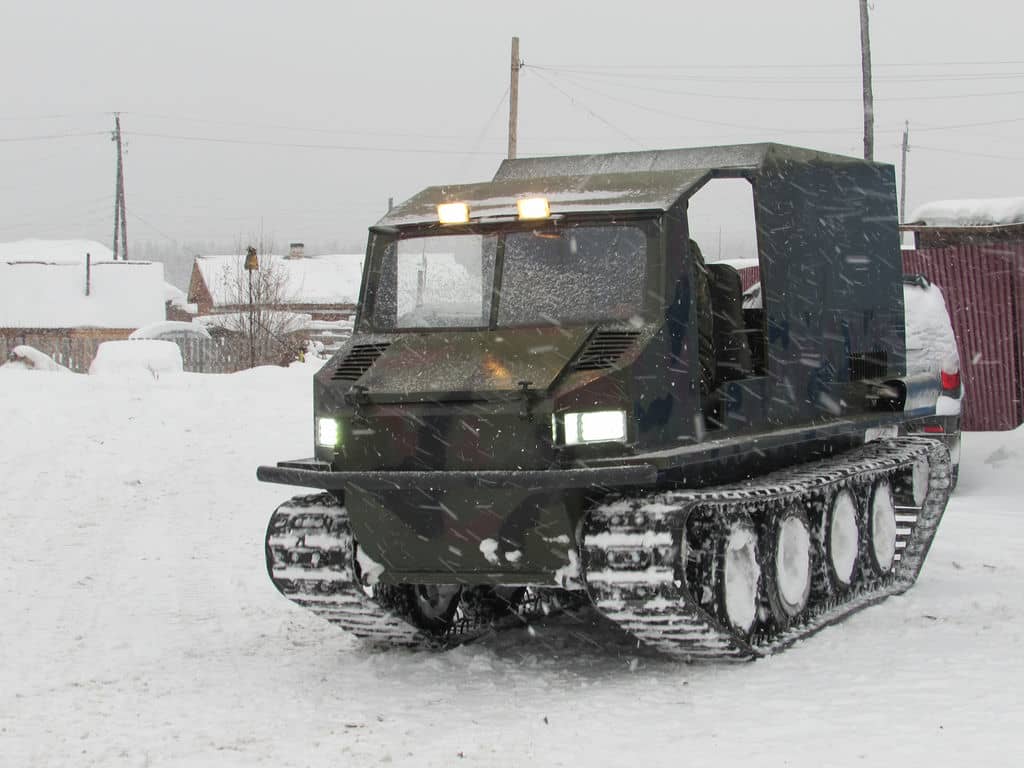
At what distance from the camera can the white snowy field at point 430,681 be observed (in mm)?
6512

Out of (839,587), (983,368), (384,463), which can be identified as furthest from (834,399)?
(983,368)

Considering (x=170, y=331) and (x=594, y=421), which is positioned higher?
(x=170, y=331)

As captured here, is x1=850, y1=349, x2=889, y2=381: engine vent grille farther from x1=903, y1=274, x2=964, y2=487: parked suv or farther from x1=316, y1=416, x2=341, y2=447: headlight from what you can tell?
x1=316, y1=416, x2=341, y2=447: headlight

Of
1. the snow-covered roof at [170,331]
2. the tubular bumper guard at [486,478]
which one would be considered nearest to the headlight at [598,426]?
the tubular bumper guard at [486,478]

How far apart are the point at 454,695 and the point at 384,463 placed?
1.25 m

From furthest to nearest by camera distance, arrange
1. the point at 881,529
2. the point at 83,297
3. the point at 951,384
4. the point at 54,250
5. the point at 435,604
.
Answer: the point at 54,250, the point at 83,297, the point at 951,384, the point at 881,529, the point at 435,604

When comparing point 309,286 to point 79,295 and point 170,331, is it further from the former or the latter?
point 170,331

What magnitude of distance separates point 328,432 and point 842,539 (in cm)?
372

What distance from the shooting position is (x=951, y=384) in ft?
47.1

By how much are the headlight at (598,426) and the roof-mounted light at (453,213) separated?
1.67 metres

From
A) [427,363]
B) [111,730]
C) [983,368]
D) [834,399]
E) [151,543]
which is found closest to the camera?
[111,730]

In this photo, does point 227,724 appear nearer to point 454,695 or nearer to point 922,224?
point 454,695

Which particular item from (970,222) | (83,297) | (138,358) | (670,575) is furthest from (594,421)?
(83,297)

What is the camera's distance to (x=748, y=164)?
8.98 m
